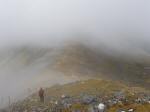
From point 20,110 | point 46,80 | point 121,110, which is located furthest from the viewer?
point 46,80

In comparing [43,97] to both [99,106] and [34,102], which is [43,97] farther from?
[99,106]

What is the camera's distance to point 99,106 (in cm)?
8994

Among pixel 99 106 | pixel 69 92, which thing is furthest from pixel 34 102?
pixel 99 106

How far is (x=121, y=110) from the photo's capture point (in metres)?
87.6

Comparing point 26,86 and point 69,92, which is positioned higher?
point 26,86

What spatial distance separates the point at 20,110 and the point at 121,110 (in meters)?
30.2

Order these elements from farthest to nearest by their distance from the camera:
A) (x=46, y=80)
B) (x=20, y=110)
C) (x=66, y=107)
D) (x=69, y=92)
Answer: (x=46, y=80) < (x=69, y=92) < (x=20, y=110) < (x=66, y=107)

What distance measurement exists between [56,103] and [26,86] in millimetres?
79459

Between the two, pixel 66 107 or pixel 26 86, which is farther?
pixel 26 86

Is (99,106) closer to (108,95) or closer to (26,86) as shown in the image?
(108,95)

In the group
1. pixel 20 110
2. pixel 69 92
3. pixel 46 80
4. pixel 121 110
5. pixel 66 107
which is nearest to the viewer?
pixel 121 110

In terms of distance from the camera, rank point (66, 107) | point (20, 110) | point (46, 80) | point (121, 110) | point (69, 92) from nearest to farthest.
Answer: point (121, 110) → point (66, 107) → point (20, 110) → point (69, 92) → point (46, 80)

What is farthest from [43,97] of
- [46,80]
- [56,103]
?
[46,80]

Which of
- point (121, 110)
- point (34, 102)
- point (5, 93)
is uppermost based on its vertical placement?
point (5, 93)
